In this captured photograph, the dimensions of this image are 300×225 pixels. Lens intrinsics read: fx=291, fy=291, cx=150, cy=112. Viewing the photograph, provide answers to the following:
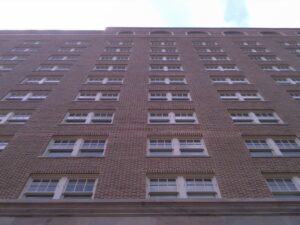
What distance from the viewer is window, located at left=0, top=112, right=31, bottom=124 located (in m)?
19.4

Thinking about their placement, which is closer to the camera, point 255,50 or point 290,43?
point 255,50

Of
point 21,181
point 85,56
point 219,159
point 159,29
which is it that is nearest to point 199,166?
point 219,159

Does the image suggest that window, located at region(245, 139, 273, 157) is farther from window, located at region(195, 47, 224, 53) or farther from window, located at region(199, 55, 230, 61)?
window, located at region(195, 47, 224, 53)

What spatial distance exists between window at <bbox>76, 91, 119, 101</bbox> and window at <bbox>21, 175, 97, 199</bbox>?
31.0ft

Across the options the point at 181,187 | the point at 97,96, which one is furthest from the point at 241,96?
the point at 181,187

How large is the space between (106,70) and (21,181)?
1685 centimetres

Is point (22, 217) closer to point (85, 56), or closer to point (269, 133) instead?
point (269, 133)

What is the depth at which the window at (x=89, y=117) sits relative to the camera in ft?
63.4

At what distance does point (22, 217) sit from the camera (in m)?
10.8

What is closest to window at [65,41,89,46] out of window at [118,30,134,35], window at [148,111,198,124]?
window at [118,30,134,35]

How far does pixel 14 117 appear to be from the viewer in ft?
66.0

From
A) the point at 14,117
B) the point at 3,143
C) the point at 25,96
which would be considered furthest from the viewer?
the point at 25,96

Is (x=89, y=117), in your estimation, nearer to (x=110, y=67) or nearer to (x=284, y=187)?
(x=110, y=67)

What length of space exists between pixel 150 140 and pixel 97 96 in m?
7.86
